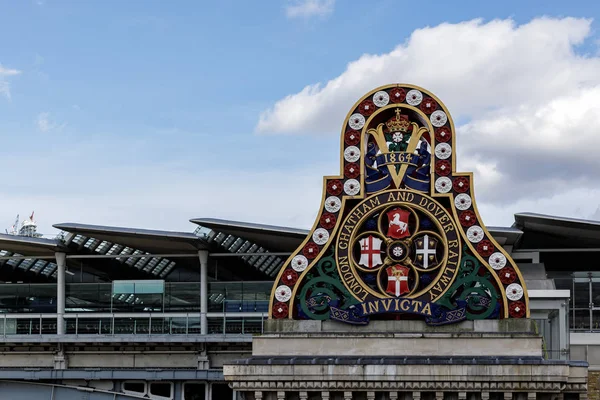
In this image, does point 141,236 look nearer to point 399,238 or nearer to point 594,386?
point 399,238

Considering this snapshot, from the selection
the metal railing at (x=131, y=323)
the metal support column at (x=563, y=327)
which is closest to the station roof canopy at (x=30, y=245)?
the metal railing at (x=131, y=323)

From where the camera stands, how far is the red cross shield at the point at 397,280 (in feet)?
182

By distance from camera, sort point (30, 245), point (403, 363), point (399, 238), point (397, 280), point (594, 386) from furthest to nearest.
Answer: point (30, 245) < point (594, 386) < point (399, 238) < point (397, 280) < point (403, 363)

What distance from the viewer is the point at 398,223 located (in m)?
56.2

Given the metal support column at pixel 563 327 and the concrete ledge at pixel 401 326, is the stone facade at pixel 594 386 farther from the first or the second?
the concrete ledge at pixel 401 326

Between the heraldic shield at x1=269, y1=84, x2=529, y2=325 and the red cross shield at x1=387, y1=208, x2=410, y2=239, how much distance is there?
1.9 inches

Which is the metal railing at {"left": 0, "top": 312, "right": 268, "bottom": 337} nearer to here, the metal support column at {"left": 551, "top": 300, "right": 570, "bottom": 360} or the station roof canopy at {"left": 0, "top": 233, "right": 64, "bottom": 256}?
the station roof canopy at {"left": 0, "top": 233, "right": 64, "bottom": 256}

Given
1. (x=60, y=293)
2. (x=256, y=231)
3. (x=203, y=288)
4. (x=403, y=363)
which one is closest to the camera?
(x=403, y=363)

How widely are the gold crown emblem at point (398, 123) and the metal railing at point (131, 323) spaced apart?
2810 centimetres

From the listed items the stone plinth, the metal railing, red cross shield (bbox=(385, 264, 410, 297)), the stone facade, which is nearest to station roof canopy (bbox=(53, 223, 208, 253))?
the metal railing

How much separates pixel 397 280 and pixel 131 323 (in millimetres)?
33282

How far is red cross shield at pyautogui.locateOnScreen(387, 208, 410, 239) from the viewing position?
56062mm

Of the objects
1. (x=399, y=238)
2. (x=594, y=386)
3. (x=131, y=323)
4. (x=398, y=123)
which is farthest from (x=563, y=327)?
(x=131, y=323)

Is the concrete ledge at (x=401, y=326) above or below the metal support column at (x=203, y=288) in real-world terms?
below
